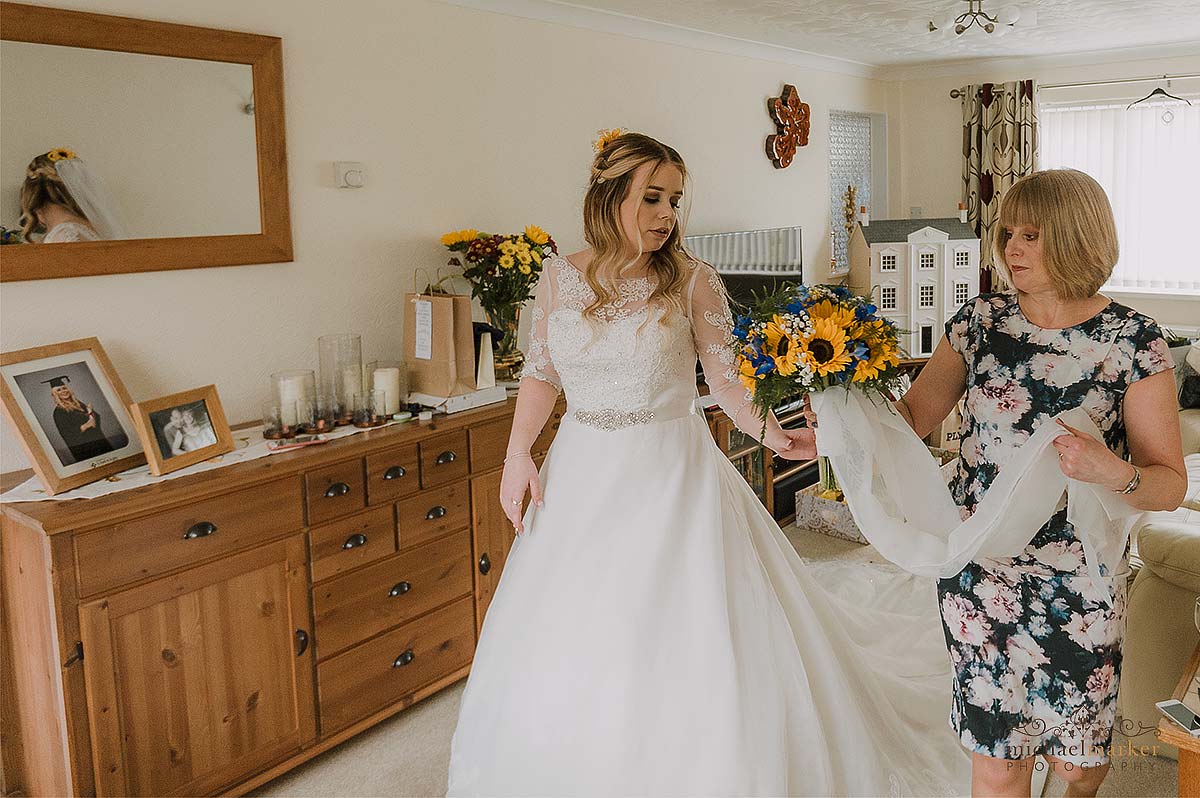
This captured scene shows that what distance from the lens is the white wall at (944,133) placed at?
6.53 metres

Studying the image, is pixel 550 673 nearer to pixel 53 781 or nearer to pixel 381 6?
pixel 53 781

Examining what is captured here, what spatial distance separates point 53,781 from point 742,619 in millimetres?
1791

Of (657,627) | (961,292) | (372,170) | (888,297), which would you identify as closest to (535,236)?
(372,170)

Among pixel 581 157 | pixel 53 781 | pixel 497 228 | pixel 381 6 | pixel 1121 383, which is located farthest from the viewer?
pixel 581 157

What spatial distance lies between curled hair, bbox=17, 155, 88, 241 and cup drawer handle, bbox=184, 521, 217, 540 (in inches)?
35.0

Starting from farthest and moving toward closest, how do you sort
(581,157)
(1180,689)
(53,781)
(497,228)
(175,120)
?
(581,157)
(497,228)
(175,120)
(53,781)
(1180,689)

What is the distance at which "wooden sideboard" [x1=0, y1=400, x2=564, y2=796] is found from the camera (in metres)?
2.36

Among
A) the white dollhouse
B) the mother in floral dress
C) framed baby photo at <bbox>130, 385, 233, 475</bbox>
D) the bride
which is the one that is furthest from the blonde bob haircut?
the white dollhouse

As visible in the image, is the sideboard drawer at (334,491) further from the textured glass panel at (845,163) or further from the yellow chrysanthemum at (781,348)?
the textured glass panel at (845,163)

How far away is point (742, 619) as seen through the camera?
7.57 feet

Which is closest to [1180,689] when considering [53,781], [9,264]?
[53,781]

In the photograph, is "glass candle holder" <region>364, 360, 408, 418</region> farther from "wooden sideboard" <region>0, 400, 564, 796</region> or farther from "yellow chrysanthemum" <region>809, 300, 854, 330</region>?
"yellow chrysanthemum" <region>809, 300, 854, 330</region>

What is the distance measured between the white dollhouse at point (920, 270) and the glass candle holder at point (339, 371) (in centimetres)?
420

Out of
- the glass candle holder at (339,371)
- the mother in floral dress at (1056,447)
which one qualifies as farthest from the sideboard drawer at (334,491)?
the mother in floral dress at (1056,447)
